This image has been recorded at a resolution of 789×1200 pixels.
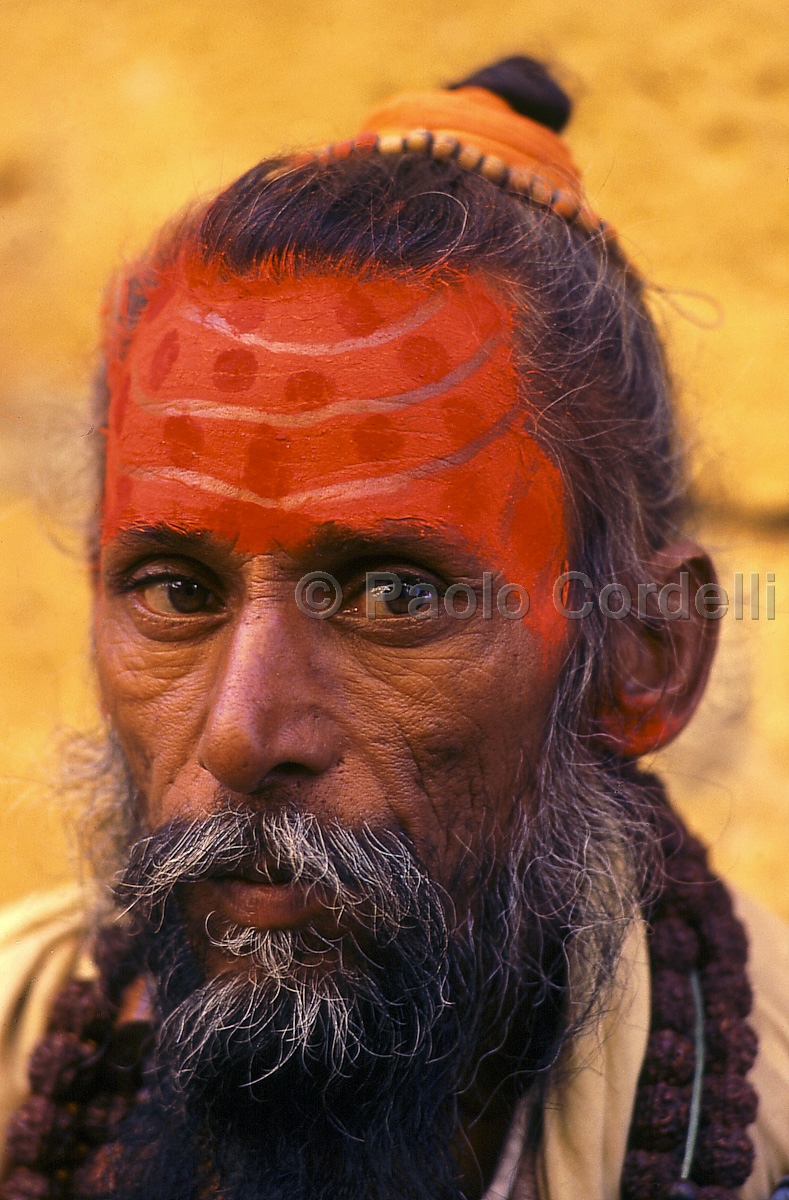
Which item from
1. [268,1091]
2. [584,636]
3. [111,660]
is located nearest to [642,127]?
[584,636]

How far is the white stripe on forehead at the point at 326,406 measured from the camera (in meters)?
1.59

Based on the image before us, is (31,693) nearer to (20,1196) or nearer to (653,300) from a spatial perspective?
(20,1196)

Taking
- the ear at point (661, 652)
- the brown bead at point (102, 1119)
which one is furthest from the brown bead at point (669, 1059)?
the brown bead at point (102, 1119)

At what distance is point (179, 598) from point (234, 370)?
0.36 meters

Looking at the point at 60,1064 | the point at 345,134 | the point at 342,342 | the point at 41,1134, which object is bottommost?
the point at 41,1134

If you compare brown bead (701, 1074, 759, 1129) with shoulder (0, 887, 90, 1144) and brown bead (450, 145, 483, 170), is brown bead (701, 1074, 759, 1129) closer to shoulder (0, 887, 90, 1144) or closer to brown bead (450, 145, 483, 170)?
shoulder (0, 887, 90, 1144)

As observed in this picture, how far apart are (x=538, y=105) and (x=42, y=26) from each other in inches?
120

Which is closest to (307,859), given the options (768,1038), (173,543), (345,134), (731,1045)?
(173,543)

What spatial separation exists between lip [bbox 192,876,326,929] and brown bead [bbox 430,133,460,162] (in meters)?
1.26

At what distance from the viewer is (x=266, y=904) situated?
5.02 feet

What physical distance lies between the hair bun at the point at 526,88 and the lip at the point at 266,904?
1.55m

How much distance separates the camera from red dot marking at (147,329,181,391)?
173 centimetres

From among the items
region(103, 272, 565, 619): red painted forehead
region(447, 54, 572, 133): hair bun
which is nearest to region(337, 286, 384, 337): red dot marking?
region(103, 272, 565, 619): red painted forehead

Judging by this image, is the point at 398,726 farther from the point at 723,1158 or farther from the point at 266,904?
the point at 723,1158
